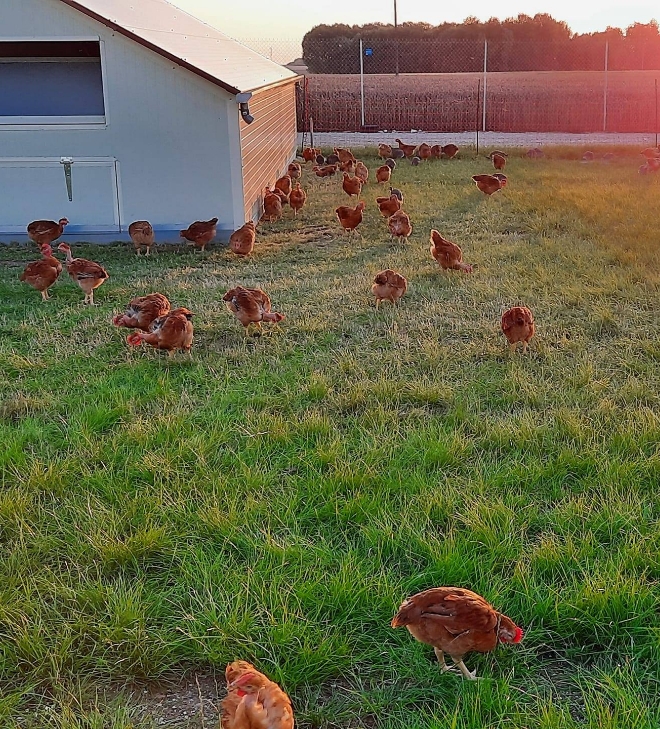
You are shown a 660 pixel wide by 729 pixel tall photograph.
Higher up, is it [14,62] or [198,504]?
[14,62]

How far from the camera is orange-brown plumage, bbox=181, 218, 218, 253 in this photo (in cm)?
981

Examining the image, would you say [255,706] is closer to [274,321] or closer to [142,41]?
[274,321]

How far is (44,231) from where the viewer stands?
32.1 ft

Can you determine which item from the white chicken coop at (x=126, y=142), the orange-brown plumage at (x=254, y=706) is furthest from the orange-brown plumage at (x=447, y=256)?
the orange-brown plumage at (x=254, y=706)

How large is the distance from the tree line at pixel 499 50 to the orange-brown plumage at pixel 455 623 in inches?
1395

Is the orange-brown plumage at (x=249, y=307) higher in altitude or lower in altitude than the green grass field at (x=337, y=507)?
higher

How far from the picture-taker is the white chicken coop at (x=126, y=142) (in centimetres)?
990

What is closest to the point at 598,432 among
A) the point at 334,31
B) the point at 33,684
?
the point at 33,684

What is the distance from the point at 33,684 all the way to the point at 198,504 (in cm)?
119

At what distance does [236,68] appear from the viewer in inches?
503

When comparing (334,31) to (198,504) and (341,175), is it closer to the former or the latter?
(341,175)

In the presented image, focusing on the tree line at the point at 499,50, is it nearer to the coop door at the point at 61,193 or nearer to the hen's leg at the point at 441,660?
the coop door at the point at 61,193

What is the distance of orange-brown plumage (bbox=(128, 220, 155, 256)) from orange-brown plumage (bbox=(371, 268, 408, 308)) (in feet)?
12.4

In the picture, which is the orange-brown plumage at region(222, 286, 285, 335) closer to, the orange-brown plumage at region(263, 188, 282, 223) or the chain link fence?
the orange-brown plumage at region(263, 188, 282, 223)
